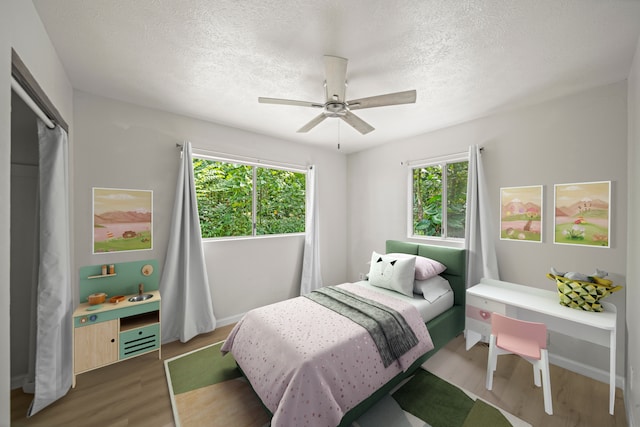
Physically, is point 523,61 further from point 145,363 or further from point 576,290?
point 145,363

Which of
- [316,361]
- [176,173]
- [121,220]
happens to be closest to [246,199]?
[176,173]

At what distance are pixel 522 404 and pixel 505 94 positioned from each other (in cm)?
266

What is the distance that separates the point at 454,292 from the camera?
2.92 meters

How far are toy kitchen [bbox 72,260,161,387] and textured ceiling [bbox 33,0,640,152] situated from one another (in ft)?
5.89

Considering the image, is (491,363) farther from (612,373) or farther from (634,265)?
(634,265)

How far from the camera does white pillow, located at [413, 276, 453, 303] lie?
2650 millimetres

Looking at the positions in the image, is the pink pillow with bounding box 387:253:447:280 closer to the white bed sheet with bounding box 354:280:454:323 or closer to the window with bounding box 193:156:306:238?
the white bed sheet with bounding box 354:280:454:323

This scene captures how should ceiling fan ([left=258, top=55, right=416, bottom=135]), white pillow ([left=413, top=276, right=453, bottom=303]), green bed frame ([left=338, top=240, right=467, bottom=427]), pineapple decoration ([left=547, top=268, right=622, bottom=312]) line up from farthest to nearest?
1. white pillow ([left=413, top=276, right=453, bottom=303])
2. green bed frame ([left=338, top=240, right=467, bottom=427])
3. pineapple decoration ([left=547, top=268, right=622, bottom=312])
4. ceiling fan ([left=258, top=55, right=416, bottom=135])

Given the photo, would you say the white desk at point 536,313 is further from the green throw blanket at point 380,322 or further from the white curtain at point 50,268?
the white curtain at point 50,268

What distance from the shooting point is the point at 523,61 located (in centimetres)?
182

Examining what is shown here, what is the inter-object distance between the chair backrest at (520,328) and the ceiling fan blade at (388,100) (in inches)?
75.3

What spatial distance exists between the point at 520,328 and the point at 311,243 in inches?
104

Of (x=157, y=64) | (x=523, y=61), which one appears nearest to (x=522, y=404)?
(x=523, y=61)

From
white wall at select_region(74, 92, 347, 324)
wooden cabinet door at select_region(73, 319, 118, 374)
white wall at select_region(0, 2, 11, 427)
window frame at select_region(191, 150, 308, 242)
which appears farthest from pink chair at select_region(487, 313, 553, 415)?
wooden cabinet door at select_region(73, 319, 118, 374)
